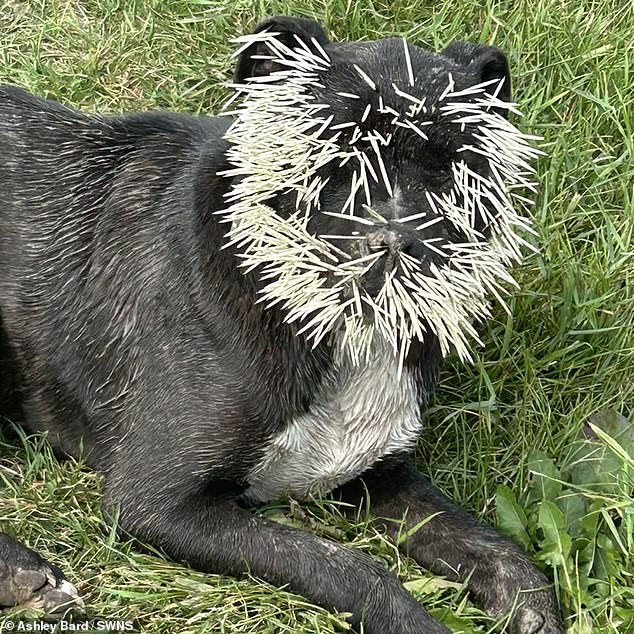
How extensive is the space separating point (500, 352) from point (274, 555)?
3.95ft

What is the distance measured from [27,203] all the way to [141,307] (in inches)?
20.8

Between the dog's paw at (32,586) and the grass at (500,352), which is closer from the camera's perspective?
the dog's paw at (32,586)

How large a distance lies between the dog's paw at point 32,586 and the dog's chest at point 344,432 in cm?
57

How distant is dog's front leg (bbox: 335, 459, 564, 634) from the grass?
0.05m

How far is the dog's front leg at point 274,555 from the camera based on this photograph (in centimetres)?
288

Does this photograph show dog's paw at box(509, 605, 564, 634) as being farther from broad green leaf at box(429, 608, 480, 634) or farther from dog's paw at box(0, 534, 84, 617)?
dog's paw at box(0, 534, 84, 617)

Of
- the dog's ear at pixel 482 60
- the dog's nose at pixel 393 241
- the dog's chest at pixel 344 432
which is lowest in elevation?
the dog's chest at pixel 344 432

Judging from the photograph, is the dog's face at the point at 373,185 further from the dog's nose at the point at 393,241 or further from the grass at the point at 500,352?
the grass at the point at 500,352

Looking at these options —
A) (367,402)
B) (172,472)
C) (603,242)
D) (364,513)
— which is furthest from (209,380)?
(603,242)

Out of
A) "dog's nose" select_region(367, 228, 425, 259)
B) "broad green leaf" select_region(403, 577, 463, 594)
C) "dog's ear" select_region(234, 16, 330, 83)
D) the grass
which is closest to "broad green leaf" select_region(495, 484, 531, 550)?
the grass

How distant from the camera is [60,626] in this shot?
2.81 m

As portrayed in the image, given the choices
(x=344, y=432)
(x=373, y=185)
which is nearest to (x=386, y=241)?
(x=373, y=185)

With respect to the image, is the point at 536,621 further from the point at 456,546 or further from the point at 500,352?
the point at 500,352

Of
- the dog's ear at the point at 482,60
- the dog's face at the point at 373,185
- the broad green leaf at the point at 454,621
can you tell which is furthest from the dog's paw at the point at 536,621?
the dog's ear at the point at 482,60
